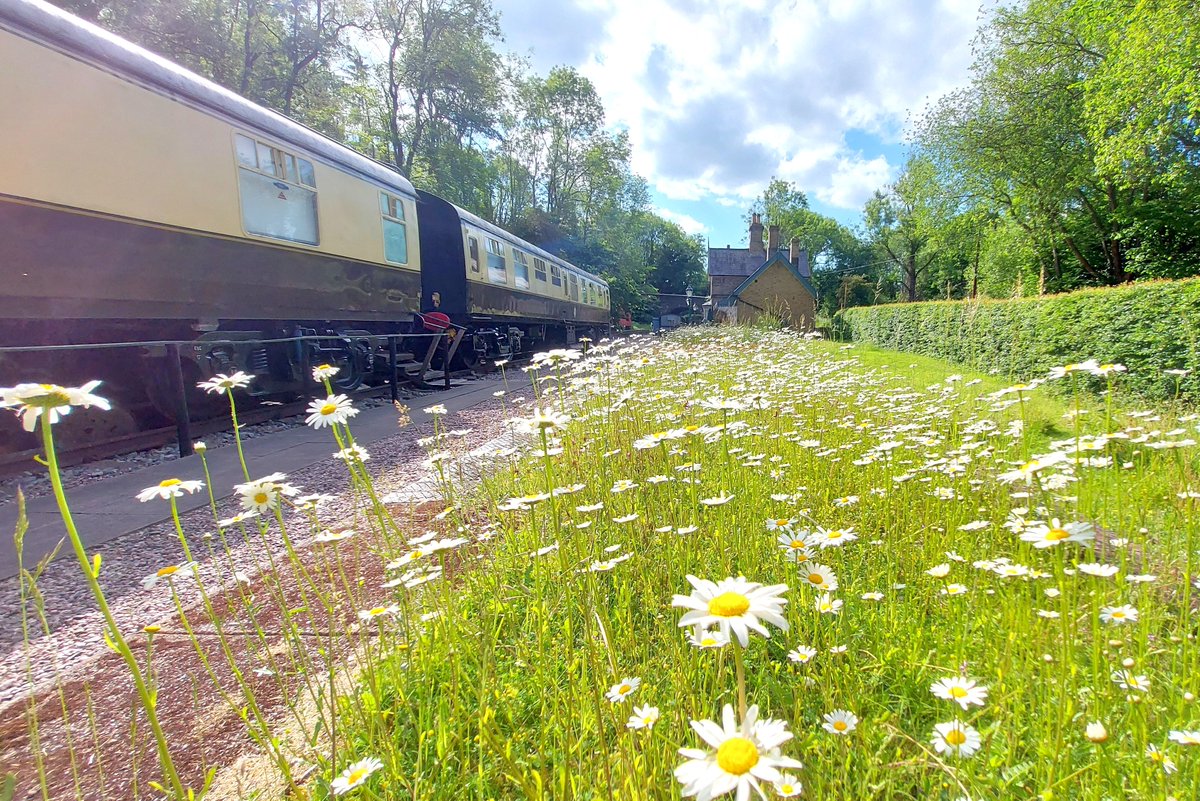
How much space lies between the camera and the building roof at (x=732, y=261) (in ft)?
174

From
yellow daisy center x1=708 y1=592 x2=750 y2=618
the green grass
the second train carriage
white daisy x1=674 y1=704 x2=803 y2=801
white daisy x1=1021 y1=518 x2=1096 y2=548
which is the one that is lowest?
the green grass

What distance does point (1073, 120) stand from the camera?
68.8ft

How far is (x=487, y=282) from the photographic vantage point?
41.7 feet

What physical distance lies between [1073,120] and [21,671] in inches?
1189

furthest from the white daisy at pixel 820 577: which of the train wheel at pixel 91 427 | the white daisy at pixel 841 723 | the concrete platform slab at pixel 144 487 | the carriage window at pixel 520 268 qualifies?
the carriage window at pixel 520 268

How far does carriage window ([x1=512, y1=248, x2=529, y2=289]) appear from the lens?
15.1 meters

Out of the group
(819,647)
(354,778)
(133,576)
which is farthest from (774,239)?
(354,778)

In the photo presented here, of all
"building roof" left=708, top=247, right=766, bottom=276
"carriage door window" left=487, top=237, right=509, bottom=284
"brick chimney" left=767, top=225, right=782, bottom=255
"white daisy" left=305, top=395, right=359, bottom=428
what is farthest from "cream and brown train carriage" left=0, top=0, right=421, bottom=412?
"building roof" left=708, top=247, right=766, bottom=276

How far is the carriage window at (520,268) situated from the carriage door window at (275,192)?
800 cm

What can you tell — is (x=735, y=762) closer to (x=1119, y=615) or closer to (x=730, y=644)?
(x=730, y=644)

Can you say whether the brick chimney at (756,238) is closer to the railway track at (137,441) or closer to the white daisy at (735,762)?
the railway track at (137,441)

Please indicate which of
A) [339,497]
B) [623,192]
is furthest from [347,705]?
[623,192]

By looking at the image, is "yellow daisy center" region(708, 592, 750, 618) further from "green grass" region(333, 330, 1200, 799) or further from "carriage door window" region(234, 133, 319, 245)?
"carriage door window" region(234, 133, 319, 245)

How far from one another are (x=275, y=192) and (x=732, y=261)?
5183 centimetres
